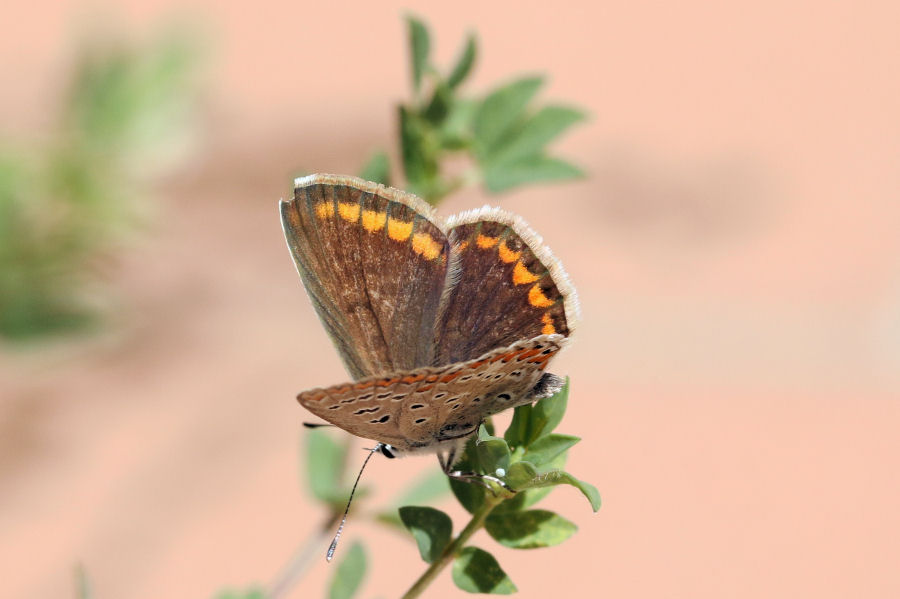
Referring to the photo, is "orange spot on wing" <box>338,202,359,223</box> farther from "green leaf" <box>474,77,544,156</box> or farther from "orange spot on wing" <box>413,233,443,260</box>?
"green leaf" <box>474,77,544,156</box>

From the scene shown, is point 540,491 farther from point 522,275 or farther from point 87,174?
point 87,174

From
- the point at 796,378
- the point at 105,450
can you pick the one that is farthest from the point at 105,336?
the point at 796,378

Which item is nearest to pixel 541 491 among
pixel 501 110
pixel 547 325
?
pixel 547 325

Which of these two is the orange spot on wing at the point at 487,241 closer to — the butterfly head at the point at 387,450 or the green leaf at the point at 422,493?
the butterfly head at the point at 387,450

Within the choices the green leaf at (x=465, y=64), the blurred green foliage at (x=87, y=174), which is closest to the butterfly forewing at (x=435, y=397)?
the green leaf at (x=465, y=64)

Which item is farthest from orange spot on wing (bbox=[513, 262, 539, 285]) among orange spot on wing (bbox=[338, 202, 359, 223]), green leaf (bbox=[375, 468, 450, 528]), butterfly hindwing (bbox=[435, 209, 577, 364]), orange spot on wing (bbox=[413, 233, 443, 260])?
green leaf (bbox=[375, 468, 450, 528])

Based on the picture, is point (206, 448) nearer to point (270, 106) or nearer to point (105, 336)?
point (105, 336)
